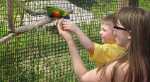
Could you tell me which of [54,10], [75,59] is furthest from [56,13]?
[75,59]

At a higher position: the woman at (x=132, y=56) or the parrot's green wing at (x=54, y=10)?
the parrot's green wing at (x=54, y=10)

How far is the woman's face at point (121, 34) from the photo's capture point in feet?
5.34

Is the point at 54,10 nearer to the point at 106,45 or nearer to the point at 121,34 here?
the point at 106,45

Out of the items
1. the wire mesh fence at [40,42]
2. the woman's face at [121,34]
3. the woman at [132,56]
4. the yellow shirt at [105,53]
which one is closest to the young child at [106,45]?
the yellow shirt at [105,53]

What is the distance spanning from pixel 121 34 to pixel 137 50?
0.46ft

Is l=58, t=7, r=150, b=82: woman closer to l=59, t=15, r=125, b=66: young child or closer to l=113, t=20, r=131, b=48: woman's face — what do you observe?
l=113, t=20, r=131, b=48: woman's face

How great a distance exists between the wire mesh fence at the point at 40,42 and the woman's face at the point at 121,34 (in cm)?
102

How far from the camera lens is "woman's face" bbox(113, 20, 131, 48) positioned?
5.34 ft

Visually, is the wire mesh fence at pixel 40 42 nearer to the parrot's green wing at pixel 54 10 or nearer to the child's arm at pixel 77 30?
the parrot's green wing at pixel 54 10

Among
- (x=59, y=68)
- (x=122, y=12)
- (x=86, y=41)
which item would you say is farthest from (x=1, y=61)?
(x=122, y=12)

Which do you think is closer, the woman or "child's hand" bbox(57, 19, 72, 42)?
→ the woman

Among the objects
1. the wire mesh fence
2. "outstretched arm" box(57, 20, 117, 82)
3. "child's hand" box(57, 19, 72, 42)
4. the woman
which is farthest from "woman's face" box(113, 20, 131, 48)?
the wire mesh fence

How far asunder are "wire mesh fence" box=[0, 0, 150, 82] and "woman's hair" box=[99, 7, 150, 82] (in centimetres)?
113

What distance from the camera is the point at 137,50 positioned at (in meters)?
1.55
